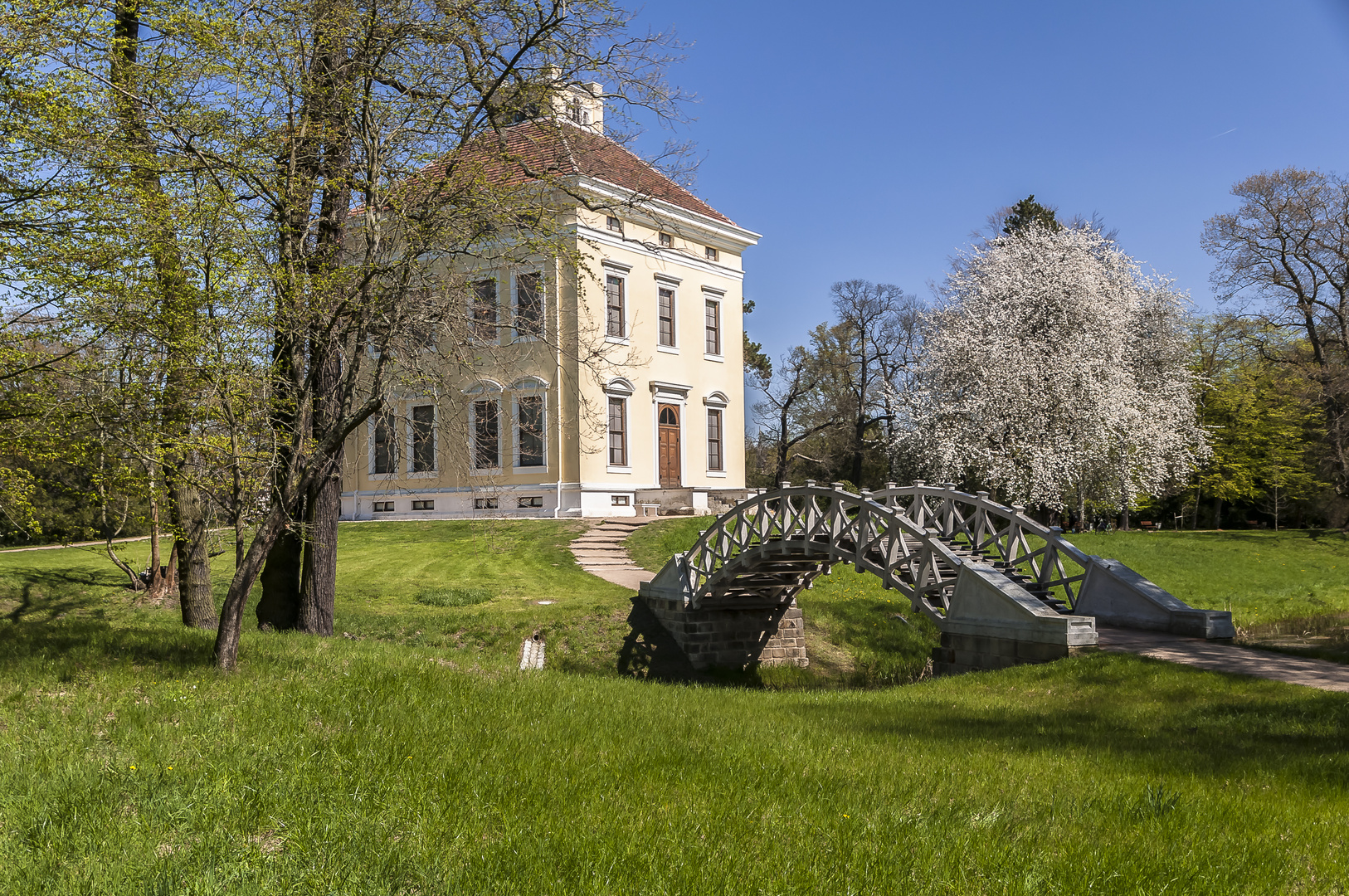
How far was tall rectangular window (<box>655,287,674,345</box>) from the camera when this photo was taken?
110 ft

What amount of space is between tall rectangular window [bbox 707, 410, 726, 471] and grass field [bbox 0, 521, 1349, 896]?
2452cm

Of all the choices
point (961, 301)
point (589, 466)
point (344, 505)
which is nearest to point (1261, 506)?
point (961, 301)

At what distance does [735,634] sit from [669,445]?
13.0 meters

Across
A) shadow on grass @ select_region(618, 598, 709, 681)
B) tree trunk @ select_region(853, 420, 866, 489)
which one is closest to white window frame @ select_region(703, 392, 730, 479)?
tree trunk @ select_region(853, 420, 866, 489)

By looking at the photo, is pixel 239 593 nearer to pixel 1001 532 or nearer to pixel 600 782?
pixel 600 782

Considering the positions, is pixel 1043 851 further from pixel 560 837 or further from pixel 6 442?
pixel 6 442

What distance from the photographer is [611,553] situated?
85.3ft

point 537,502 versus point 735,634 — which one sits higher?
point 537,502

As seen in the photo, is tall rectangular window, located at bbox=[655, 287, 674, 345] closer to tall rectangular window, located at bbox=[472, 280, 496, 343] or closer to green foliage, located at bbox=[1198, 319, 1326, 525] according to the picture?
tall rectangular window, located at bbox=[472, 280, 496, 343]

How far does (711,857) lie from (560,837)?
68 centimetres

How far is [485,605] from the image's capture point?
65.2 ft

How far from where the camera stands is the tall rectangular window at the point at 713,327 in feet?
115

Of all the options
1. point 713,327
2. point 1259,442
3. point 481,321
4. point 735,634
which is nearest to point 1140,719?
point 481,321

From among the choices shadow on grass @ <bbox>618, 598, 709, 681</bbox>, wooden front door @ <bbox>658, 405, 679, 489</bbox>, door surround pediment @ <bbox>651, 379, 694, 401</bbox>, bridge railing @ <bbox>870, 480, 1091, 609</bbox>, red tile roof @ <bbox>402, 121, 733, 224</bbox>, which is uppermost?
red tile roof @ <bbox>402, 121, 733, 224</bbox>
